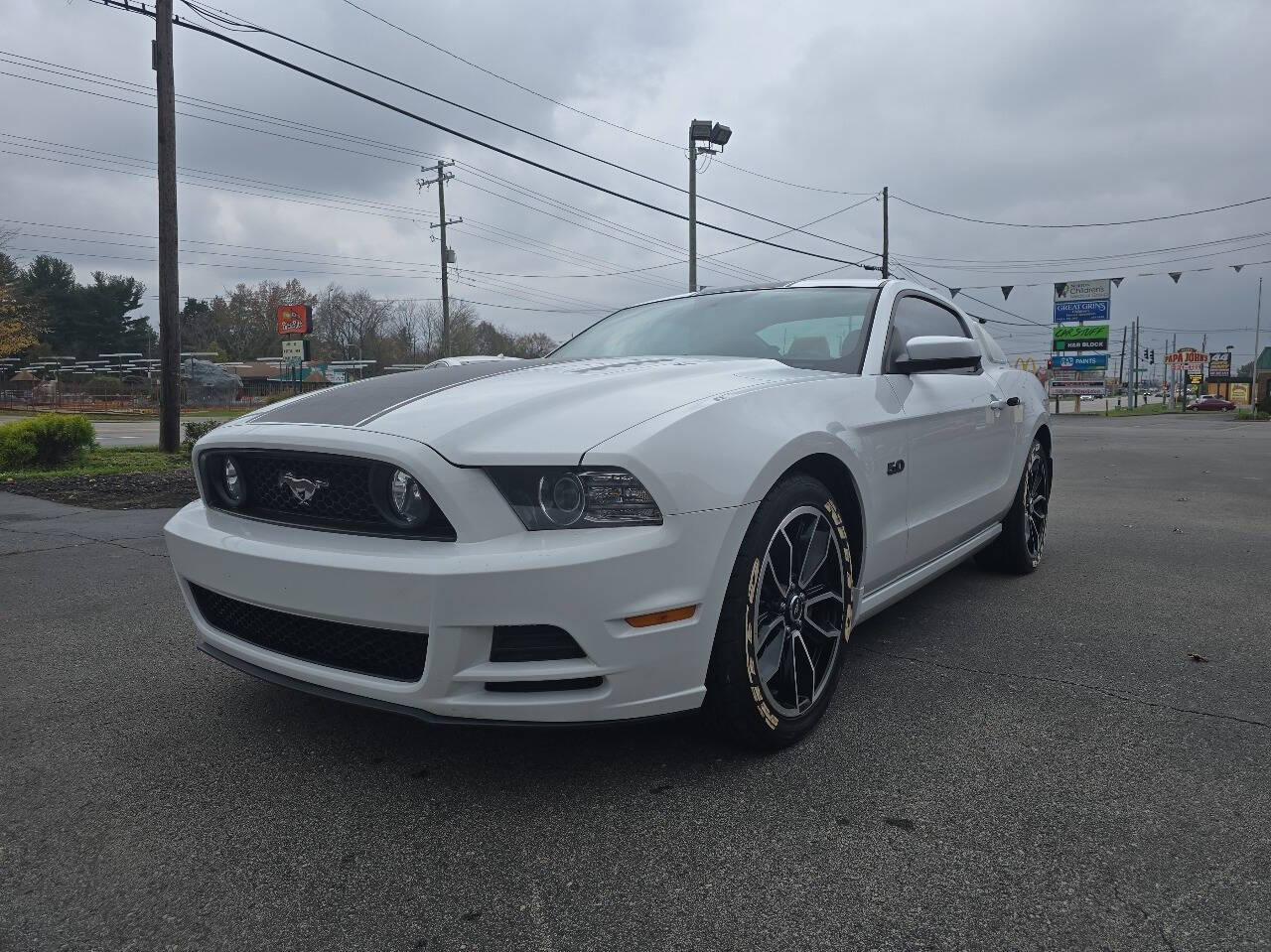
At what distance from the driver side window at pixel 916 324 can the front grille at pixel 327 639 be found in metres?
2.02

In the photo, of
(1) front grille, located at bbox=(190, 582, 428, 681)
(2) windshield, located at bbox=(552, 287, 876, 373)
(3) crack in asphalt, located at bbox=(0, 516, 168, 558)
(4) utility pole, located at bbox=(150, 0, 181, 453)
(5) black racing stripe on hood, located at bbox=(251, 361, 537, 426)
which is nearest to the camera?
(1) front grille, located at bbox=(190, 582, 428, 681)

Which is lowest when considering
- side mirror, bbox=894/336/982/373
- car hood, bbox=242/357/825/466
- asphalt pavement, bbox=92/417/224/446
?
asphalt pavement, bbox=92/417/224/446

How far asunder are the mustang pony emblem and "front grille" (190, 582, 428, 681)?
0.30 m

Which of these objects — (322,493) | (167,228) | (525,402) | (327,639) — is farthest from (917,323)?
(167,228)

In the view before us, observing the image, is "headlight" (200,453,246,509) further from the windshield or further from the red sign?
the red sign

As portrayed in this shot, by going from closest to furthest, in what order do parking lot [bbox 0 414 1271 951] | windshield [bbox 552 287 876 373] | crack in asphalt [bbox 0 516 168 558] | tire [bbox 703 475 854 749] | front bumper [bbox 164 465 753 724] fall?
parking lot [bbox 0 414 1271 951]
front bumper [bbox 164 465 753 724]
tire [bbox 703 475 854 749]
windshield [bbox 552 287 876 373]
crack in asphalt [bbox 0 516 168 558]

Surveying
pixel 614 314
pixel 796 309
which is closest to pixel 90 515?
pixel 614 314

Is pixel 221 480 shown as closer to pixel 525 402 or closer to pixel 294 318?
pixel 525 402

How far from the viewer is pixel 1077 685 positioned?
304 centimetres

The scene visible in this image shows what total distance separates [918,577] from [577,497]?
1.82m

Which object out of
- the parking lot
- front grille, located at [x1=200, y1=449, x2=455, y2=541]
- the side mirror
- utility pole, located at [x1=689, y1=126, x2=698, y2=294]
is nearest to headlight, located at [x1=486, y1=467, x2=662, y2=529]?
front grille, located at [x1=200, y1=449, x2=455, y2=541]

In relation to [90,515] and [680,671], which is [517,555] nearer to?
[680,671]

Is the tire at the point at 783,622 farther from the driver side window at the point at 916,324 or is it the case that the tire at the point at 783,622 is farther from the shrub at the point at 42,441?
the shrub at the point at 42,441

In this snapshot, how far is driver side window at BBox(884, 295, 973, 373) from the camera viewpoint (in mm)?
3379
